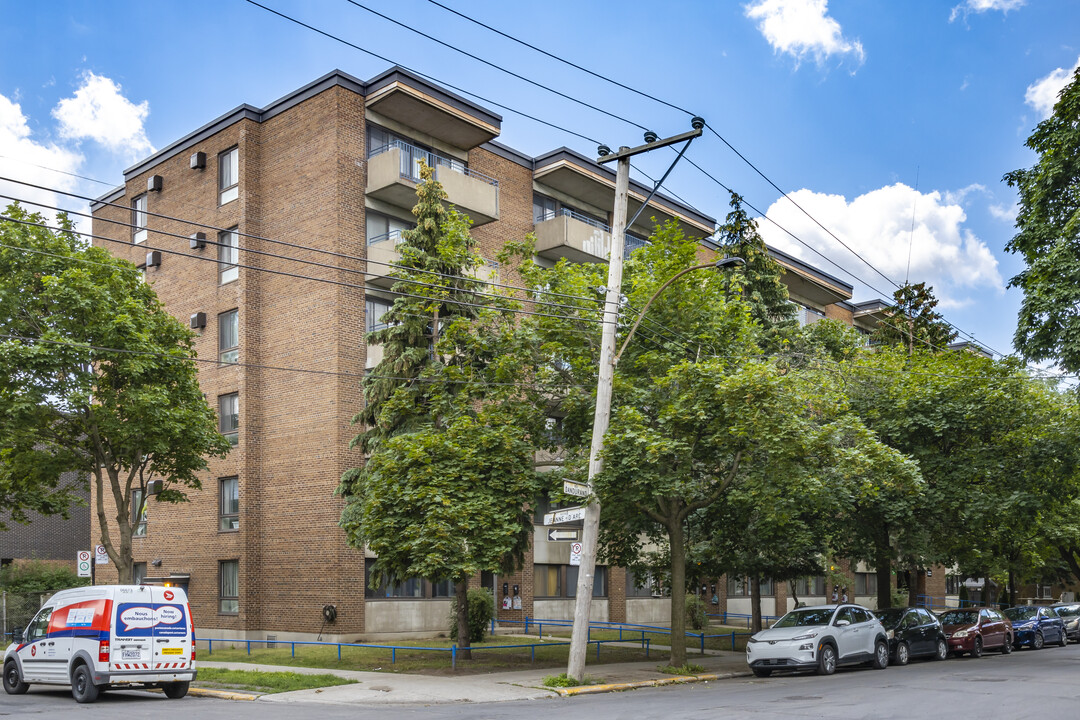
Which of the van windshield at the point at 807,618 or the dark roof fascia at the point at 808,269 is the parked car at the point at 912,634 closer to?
the van windshield at the point at 807,618

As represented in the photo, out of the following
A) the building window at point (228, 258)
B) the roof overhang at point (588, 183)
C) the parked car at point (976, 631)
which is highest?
the roof overhang at point (588, 183)

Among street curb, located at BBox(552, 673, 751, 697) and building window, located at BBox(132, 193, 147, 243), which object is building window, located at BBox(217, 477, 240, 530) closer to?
building window, located at BBox(132, 193, 147, 243)

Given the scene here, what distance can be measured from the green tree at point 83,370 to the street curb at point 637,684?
1245 cm

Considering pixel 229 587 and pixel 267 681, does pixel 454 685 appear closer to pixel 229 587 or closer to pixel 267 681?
pixel 267 681

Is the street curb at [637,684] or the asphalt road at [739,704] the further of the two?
the street curb at [637,684]

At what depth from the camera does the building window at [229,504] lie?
110 ft

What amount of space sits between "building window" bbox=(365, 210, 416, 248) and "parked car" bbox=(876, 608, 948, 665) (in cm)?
1823

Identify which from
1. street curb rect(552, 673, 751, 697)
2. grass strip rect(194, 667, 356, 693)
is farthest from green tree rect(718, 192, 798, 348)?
grass strip rect(194, 667, 356, 693)

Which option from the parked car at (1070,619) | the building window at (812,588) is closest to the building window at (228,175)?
the parked car at (1070,619)

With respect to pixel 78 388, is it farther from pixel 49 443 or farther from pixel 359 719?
pixel 359 719

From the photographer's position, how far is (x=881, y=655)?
2394cm

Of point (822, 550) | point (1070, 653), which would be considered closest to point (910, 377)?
point (822, 550)

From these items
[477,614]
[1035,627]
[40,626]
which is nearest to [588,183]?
[477,614]

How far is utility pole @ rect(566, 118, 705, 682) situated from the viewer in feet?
62.7
